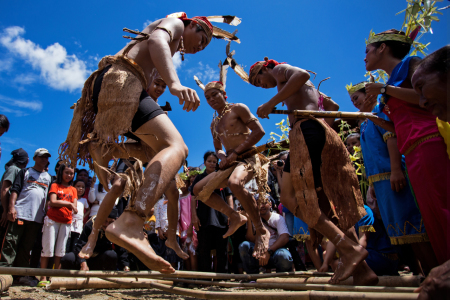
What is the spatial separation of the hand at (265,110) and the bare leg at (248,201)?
3.19 ft

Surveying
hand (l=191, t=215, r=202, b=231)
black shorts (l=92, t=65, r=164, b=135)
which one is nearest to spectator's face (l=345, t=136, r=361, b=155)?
hand (l=191, t=215, r=202, b=231)

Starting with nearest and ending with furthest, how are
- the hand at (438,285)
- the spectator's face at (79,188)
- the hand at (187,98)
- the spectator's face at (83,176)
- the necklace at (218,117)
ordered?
the hand at (438,285), the hand at (187,98), the necklace at (218,117), the spectator's face at (79,188), the spectator's face at (83,176)

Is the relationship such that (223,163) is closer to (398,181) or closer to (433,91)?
(398,181)

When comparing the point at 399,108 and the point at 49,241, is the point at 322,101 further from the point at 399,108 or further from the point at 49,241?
the point at 49,241

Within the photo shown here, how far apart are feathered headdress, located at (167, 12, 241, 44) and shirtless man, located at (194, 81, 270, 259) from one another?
2.80 feet

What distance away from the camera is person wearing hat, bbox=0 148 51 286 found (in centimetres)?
468

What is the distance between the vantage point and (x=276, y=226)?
18.8ft

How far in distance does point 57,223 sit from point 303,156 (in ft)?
13.7

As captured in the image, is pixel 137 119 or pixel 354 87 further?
pixel 354 87

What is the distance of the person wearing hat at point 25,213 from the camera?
468cm

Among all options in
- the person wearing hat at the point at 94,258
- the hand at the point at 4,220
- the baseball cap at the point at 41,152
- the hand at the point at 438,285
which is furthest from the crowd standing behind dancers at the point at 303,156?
the baseball cap at the point at 41,152

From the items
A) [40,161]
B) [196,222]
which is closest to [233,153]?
[196,222]

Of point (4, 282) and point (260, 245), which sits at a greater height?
point (260, 245)

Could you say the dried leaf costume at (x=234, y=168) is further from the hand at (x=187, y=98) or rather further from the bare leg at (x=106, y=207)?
the hand at (x=187, y=98)
